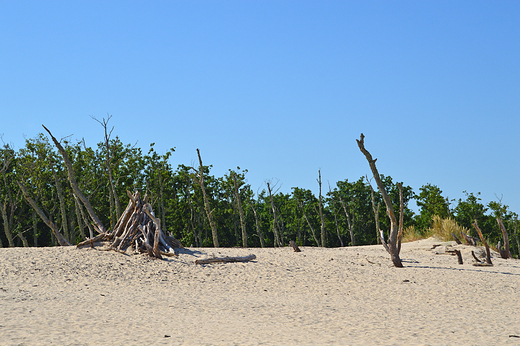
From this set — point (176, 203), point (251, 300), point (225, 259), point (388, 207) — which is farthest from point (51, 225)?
point (176, 203)

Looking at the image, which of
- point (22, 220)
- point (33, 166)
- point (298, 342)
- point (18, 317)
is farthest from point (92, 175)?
point (298, 342)

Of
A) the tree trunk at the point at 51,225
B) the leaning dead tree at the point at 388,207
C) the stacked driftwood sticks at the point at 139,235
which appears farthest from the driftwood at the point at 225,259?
the tree trunk at the point at 51,225

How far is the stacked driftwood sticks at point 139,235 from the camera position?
11.8 metres

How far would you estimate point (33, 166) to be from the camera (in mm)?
30703

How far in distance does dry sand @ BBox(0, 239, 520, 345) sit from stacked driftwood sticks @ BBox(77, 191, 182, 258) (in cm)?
42

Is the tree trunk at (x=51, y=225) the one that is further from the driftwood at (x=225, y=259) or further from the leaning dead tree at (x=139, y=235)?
the driftwood at (x=225, y=259)

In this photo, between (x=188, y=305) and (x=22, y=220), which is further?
(x=22, y=220)

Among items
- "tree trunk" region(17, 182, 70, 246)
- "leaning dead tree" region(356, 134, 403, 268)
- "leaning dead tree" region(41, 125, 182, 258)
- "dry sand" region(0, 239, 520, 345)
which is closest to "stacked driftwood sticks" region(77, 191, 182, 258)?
"leaning dead tree" region(41, 125, 182, 258)

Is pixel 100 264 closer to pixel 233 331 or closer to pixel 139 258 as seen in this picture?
pixel 139 258

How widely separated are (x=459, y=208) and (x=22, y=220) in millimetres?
36223

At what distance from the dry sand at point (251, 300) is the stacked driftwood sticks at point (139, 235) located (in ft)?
1.37

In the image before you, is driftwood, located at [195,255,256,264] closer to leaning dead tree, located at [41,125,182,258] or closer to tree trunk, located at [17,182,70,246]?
leaning dead tree, located at [41,125,182,258]

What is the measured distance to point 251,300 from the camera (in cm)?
830

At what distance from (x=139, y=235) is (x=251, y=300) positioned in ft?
16.0
